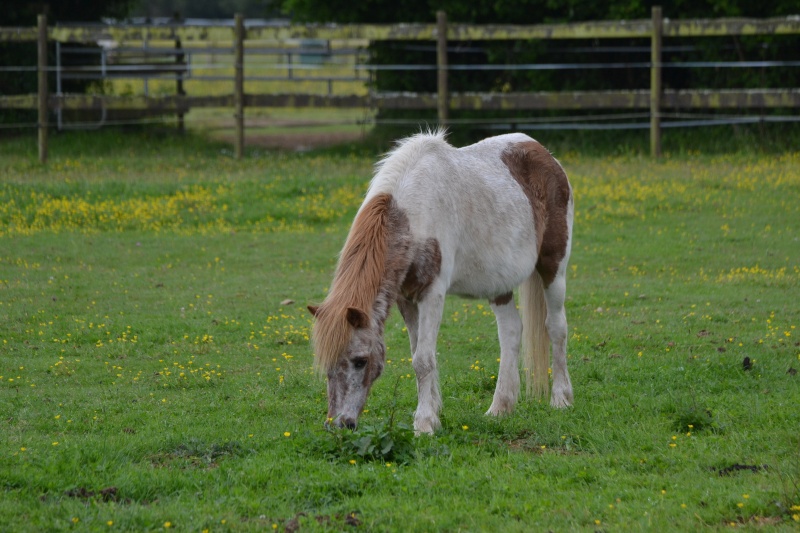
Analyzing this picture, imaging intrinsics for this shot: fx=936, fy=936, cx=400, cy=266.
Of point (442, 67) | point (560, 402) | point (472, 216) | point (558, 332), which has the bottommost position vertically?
point (560, 402)

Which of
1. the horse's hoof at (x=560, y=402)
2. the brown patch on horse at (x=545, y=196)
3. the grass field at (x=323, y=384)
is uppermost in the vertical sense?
the brown patch on horse at (x=545, y=196)

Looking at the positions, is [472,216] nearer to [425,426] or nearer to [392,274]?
[392,274]

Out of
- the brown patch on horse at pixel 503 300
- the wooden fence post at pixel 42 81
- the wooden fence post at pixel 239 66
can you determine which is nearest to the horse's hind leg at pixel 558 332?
the brown patch on horse at pixel 503 300

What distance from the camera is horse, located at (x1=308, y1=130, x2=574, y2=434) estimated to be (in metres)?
5.36

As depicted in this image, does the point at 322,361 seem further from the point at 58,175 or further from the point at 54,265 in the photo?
the point at 58,175

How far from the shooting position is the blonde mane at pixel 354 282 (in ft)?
17.2

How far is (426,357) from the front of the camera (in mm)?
5809

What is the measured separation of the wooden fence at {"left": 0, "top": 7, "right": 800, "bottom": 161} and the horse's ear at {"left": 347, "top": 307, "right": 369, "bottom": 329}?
12.5 metres

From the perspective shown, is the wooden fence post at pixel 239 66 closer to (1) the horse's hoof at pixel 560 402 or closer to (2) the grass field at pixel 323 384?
(2) the grass field at pixel 323 384

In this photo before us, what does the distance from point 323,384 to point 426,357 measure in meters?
1.52

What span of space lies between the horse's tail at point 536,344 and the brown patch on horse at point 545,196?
131 millimetres

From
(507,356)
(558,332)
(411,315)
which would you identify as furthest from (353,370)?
(558,332)

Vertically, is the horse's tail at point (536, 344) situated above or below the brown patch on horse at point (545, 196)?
below

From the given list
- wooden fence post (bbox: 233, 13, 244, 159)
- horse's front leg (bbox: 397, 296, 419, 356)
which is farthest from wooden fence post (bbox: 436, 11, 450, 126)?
horse's front leg (bbox: 397, 296, 419, 356)
